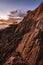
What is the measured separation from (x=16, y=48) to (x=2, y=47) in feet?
22.4

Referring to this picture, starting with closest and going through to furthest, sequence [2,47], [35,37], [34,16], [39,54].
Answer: [39,54]
[35,37]
[2,47]
[34,16]

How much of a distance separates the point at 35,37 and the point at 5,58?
787 cm

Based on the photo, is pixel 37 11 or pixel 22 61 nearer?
pixel 22 61

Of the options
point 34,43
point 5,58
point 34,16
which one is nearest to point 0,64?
point 5,58

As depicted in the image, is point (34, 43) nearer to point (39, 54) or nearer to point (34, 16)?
point (39, 54)

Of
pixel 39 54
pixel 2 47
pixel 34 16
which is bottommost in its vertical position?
pixel 39 54

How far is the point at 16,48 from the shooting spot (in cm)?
4350

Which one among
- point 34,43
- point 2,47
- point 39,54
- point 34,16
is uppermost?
point 34,16

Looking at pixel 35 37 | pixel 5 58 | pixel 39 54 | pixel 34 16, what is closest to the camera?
pixel 39 54

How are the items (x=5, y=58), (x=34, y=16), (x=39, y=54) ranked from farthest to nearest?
Answer: (x=34, y=16) → (x=5, y=58) → (x=39, y=54)

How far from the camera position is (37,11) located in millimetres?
55656

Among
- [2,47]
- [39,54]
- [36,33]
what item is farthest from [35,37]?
[2,47]

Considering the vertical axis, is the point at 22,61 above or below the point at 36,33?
below

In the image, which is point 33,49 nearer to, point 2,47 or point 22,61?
point 22,61
